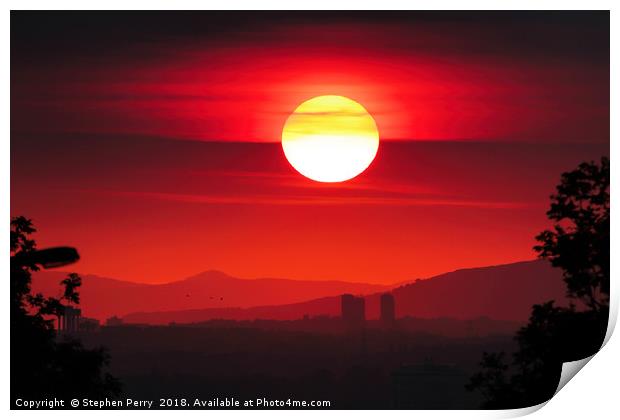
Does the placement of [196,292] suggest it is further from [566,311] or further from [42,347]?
[566,311]

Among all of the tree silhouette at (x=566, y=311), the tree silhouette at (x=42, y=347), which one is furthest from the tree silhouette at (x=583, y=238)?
the tree silhouette at (x=42, y=347)

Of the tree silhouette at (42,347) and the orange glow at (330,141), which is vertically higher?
the orange glow at (330,141)

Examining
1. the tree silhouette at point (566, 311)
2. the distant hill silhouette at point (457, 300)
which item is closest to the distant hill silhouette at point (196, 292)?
the distant hill silhouette at point (457, 300)

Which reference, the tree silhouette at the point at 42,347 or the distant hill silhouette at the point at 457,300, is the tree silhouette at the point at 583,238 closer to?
the distant hill silhouette at the point at 457,300

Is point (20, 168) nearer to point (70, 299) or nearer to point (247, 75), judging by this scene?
point (70, 299)

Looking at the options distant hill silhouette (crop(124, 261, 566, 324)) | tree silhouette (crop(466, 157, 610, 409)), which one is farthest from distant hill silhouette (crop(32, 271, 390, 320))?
tree silhouette (crop(466, 157, 610, 409))

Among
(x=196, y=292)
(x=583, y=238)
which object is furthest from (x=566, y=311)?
(x=196, y=292)

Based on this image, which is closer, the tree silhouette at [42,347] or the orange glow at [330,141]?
the tree silhouette at [42,347]
